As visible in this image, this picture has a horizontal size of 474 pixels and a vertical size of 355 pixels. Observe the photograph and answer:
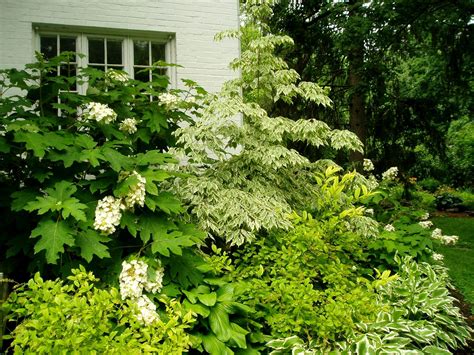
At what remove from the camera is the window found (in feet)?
17.8

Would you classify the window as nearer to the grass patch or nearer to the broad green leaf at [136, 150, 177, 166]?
the broad green leaf at [136, 150, 177, 166]

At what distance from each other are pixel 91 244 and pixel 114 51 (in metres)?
3.66

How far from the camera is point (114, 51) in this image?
5.68 meters

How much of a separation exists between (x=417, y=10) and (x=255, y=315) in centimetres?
587

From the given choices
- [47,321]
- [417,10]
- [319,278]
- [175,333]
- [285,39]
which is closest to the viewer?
[47,321]

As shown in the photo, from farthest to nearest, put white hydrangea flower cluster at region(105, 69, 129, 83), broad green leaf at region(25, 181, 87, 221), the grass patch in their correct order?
the grass patch
white hydrangea flower cluster at region(105, 69, 129, 83)
broad green leaf at region(25, 181, 87, 221)

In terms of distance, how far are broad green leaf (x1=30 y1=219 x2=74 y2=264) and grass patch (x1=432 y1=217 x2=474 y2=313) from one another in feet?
14.7

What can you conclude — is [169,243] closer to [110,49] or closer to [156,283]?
[156,283]

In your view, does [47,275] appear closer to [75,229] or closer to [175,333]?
[75,229]

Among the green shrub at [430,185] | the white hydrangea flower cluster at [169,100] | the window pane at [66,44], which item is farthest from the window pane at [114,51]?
the green shrub at [430,185]

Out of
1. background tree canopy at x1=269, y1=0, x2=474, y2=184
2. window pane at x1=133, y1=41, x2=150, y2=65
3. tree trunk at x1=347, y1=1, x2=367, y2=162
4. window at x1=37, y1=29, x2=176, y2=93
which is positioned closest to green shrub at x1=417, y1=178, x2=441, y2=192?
background tree canopy at x1=269, y1=0, x2=474, y2=184

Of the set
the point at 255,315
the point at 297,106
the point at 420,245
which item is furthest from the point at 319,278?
the point at 297,106

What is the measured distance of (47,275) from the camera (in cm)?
334

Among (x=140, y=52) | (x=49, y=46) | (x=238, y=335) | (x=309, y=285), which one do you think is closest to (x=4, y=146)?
(x=238, y=335)
